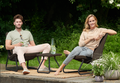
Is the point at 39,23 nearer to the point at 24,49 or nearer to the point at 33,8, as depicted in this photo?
the point at 33,8

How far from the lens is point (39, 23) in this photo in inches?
506

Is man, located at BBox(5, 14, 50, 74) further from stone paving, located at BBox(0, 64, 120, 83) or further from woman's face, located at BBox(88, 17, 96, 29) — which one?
woman's face, located at BBox(88, 17, 96, 29)

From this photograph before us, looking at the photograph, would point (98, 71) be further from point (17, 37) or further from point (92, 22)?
point (17, 37)

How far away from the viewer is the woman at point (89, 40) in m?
4.99

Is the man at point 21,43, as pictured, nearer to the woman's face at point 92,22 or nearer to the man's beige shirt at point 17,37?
the man's beige shirt at point 17,37

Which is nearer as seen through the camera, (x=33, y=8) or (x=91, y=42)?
(x=91, y=42)

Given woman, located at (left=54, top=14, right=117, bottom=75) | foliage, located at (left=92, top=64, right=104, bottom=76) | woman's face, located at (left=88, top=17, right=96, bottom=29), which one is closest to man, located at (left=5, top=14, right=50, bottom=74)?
woman, located at (left=54, top=14, right=117, bottom=75)

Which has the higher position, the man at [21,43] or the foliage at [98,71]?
the man at [21,43]

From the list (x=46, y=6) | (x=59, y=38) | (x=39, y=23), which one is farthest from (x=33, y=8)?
(x=59, y=38)

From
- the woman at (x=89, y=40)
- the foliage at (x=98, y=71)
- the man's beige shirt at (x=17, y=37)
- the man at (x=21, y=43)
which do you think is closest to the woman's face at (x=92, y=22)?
the woman at (x=89, y=40)

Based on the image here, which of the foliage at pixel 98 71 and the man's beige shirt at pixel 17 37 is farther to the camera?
the man's beige shirt at pixel 17 37

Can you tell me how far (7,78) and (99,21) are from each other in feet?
23.3

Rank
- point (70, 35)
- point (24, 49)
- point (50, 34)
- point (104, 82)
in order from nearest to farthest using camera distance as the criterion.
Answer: point (104, 82) → point (24, 49) → point (70, 35) → point (50, 34)

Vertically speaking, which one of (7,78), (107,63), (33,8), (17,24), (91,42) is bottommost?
(7,78)
